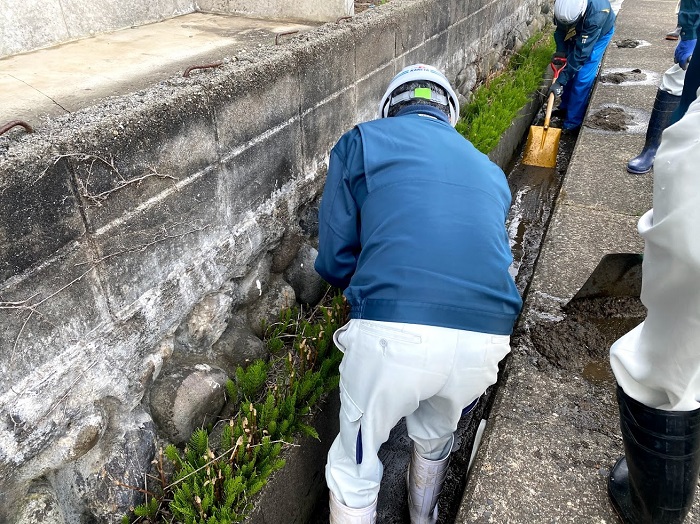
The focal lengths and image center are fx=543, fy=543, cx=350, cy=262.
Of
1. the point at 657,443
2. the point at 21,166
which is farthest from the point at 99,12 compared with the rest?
the point at 657,443

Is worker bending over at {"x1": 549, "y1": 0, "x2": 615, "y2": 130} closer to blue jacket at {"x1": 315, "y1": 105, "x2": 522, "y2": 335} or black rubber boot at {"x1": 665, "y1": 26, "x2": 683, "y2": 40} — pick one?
black rubber boot at {"x1": 665, "y1": 26, "x2": 683, "y2": 40}

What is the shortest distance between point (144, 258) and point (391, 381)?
100 cm

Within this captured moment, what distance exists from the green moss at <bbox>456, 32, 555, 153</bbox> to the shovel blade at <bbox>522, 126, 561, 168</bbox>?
351 millimetres

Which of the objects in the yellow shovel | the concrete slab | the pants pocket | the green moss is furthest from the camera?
the yellow shovel

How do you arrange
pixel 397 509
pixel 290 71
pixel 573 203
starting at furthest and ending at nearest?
pixel 573 203, pixel 397 509, pixel 290 71

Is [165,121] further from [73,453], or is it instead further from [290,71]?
[73,453]

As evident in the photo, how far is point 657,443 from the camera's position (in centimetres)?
172

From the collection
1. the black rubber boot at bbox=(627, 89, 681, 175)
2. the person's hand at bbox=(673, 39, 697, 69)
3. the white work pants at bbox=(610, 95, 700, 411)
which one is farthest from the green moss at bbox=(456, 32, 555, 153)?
the white work pants at bbox=(610, 95, 700, 411)

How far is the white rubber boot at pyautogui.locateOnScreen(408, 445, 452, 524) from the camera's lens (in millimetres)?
2393

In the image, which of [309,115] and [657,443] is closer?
[657,443]

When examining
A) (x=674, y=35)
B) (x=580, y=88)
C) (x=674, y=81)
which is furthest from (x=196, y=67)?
→ (x=674, y=35)

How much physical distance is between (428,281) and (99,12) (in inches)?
127

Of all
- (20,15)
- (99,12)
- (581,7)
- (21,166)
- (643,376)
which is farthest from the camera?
(581,7)

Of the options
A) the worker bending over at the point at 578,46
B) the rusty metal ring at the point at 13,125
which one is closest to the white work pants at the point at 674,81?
the worker bending over at the point at 578,46
